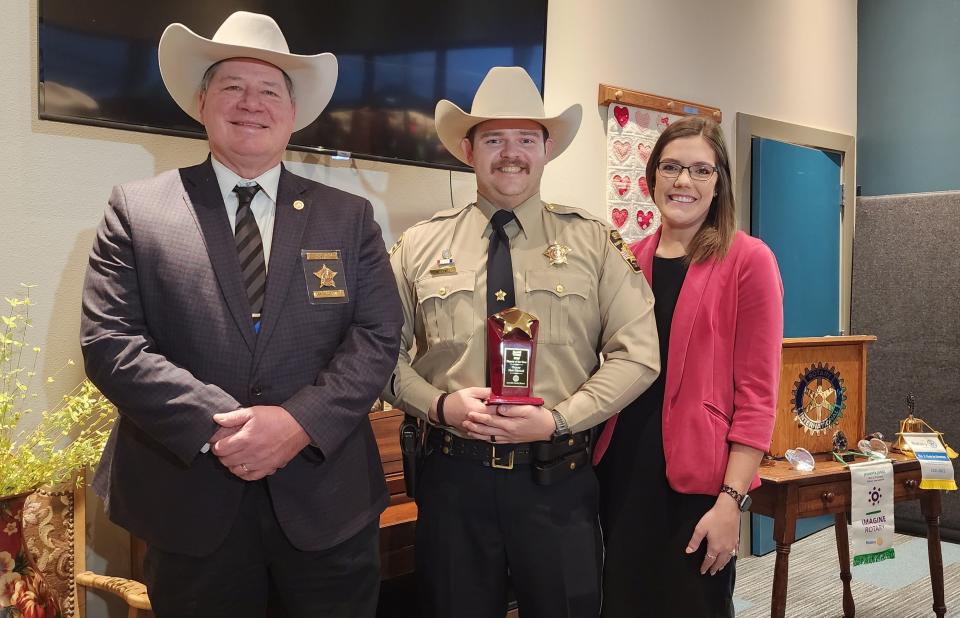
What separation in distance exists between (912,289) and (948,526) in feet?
4.43

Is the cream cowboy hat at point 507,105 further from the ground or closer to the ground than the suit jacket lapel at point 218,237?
further from the ground

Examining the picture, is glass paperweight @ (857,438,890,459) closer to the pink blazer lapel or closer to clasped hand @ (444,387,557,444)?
the pink blazer lapel

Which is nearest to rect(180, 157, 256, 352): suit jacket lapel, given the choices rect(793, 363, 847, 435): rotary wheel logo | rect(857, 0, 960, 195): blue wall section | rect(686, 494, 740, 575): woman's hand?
rect(686, 494, 740, 575): woman's hand

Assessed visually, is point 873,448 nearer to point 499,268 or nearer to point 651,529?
point 651,529

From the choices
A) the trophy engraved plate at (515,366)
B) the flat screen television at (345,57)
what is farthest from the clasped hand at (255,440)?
the flat screen television at (345,57)

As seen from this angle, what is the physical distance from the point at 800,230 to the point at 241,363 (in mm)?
3738

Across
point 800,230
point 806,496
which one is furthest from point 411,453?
point 800,230

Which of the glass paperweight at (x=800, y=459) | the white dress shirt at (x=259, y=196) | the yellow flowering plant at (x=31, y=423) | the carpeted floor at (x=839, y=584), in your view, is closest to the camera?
the white dress shirt at (x=259, y=196)

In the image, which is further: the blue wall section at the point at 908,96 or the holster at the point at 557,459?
the blue wall section at the point at 908,96

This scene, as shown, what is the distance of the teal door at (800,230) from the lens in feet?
13.9

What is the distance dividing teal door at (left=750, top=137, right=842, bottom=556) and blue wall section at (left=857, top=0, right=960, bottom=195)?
37 cm

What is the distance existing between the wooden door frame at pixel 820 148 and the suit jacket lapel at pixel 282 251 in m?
3.01

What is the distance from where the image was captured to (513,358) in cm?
178

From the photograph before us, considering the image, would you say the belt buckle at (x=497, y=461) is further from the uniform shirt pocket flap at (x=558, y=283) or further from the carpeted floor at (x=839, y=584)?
the carpeted floor at (x=839, y=584)
